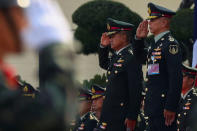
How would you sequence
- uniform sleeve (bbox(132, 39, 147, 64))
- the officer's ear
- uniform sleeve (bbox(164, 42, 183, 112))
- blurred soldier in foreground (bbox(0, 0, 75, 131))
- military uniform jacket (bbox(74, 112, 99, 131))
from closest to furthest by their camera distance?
blurred soldier in foreground (bbox(0, 0, 75, 131)) → uniform sleeve (bbox(164, 42, 183, 112)) → the officer's ear → uniform sleeve (bbox(132, 39, 147, 64)) → military uniform jacket (bbox(74, 112, 99, 131))

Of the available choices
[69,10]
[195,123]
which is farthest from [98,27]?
[195,123]

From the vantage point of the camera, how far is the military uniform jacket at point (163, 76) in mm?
5137

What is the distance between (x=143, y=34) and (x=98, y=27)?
7.49 m

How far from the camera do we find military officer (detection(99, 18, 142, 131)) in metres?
5.75

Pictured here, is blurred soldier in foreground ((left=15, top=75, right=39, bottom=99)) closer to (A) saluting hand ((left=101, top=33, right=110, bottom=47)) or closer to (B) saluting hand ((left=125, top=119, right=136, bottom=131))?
(B) saluting hand ((left=125, top=119, right=136, bottom=131))

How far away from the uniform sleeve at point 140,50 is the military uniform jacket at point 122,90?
6cm

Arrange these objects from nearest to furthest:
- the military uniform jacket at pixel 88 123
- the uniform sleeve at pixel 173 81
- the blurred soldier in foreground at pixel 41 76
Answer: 1. the blurred soldier in foreground at pixel 41 76
2. the uniform sleeve at pixel 173 81
3. the military uniform jacket at pixel 88 123

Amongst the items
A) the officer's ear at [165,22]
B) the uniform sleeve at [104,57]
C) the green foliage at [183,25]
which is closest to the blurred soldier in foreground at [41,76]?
the officer's ear at [165,22]

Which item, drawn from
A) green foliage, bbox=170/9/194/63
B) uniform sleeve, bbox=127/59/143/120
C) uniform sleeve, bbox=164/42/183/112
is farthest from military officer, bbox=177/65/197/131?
green foliage, bbox=170/9/194/63

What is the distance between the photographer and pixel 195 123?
207cm

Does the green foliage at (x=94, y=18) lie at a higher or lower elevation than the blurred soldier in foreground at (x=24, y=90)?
lower

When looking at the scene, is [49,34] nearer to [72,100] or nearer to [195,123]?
[72,100]

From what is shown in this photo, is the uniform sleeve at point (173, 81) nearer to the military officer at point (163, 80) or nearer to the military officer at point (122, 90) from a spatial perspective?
the military officer at point (163, 80)

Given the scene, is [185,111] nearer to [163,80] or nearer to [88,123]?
[163,80]
